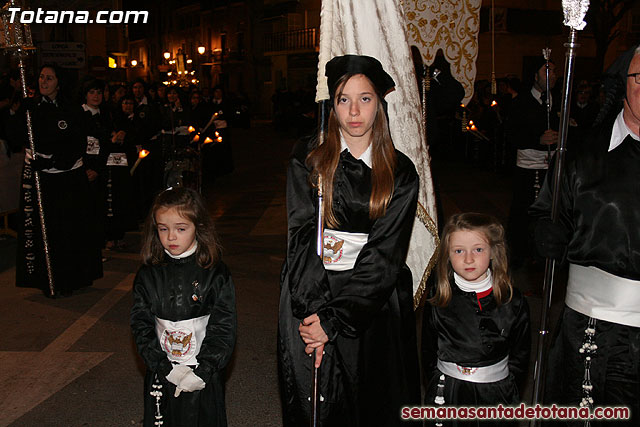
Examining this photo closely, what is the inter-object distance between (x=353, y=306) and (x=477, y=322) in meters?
0.68

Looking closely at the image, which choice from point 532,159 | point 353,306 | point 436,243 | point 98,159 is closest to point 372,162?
point 353,306

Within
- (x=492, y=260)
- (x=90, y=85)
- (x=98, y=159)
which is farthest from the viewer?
(x=90, y=85)

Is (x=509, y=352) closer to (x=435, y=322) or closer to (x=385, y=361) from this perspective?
(x=435, y=322)

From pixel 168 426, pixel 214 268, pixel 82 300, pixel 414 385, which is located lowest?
pixel 82 300

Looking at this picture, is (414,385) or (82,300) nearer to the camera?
(414,385)

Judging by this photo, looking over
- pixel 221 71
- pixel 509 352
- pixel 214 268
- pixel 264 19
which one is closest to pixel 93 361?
pixel 214 268

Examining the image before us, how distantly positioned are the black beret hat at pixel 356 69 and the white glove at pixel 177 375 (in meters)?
1.43

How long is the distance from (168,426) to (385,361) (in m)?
1.14

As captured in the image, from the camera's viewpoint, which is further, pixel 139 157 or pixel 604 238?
pixel 139 157

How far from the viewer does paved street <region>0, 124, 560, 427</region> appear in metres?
4.46

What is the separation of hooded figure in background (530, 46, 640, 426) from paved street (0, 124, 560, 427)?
2.03 m

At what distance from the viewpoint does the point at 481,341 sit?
319cm

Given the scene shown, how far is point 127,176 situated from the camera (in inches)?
361

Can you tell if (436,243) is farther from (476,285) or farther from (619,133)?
(619,133)
